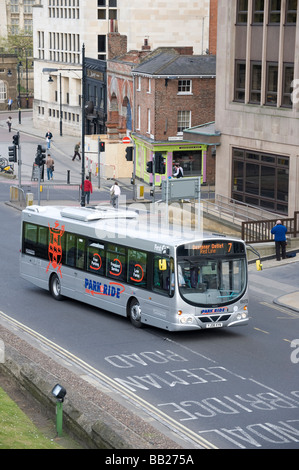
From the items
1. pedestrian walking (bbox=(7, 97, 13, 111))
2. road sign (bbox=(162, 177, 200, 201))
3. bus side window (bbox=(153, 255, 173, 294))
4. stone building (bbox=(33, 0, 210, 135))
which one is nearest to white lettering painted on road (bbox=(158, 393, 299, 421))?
bus side window (bbox=(153, 255, 173, 294))

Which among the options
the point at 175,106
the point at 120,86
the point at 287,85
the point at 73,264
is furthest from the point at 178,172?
the point at 73,264

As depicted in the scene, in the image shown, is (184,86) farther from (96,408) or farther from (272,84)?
(96,408)

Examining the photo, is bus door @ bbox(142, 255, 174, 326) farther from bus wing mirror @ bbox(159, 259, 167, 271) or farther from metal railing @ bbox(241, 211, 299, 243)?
metal railing @ bbox(241, 211, 299, 243)

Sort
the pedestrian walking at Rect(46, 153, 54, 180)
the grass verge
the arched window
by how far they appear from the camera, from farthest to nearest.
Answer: the arched window, the pedestrian walking at Rect(46, 153, 54, 180), the grass verge

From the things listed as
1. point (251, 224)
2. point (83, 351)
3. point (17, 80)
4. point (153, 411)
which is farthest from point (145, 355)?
point (17, 80)

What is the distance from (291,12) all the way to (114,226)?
657 inches

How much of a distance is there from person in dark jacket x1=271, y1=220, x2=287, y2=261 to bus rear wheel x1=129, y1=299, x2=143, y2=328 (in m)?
10.7

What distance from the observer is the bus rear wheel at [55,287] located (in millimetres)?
28656

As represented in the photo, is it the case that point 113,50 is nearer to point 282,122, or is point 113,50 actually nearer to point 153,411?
point 282,122

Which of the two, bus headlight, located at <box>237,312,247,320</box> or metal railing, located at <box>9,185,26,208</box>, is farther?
metal railing, located at <box>9,185,26,208</box>

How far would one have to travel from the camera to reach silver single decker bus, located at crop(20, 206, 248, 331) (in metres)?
23.1

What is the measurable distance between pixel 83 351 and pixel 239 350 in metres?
3.98

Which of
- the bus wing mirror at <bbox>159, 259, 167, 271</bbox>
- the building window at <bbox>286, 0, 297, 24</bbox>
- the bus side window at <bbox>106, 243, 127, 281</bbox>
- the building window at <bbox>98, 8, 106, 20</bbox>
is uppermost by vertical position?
the building window at <bbox>98, 8, 106, 20</bbox>

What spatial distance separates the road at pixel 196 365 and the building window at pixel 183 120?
98.2 ft
